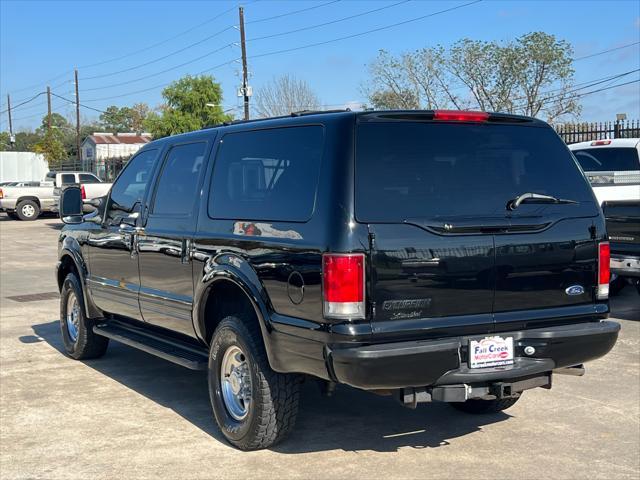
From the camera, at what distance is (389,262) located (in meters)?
4.22

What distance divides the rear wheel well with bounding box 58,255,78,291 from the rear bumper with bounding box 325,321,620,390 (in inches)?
171

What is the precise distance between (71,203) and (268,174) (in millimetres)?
3208

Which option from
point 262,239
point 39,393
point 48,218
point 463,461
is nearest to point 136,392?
point 39,393

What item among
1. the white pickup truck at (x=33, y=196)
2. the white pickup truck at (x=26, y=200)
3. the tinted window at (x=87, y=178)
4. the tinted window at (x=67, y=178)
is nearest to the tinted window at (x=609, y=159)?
the white pickup truck at (x=33, y=196)

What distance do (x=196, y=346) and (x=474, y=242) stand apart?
8.06 feet

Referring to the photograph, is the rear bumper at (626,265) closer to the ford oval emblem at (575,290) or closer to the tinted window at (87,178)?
the ford oval emblem at (575,290)

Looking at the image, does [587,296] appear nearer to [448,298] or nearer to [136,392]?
[448,298]

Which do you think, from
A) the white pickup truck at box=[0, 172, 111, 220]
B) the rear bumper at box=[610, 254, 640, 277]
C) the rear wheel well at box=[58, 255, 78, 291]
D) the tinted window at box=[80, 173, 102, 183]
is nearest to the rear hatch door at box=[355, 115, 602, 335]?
the rear wheel well at box=[58, 255, 78, 291]

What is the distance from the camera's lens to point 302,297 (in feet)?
14.4

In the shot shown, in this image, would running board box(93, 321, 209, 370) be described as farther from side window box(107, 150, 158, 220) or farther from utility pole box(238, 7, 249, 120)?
utility pole box(238, 7, 249, 120)

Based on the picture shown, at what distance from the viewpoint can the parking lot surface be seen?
4789 millimetres

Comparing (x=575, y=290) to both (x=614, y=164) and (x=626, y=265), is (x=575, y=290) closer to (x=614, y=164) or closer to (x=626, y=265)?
(x=626, y=265)

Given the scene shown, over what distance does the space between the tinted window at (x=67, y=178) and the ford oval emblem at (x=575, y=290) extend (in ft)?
94.4

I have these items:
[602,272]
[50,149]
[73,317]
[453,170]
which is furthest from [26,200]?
[602,272]
